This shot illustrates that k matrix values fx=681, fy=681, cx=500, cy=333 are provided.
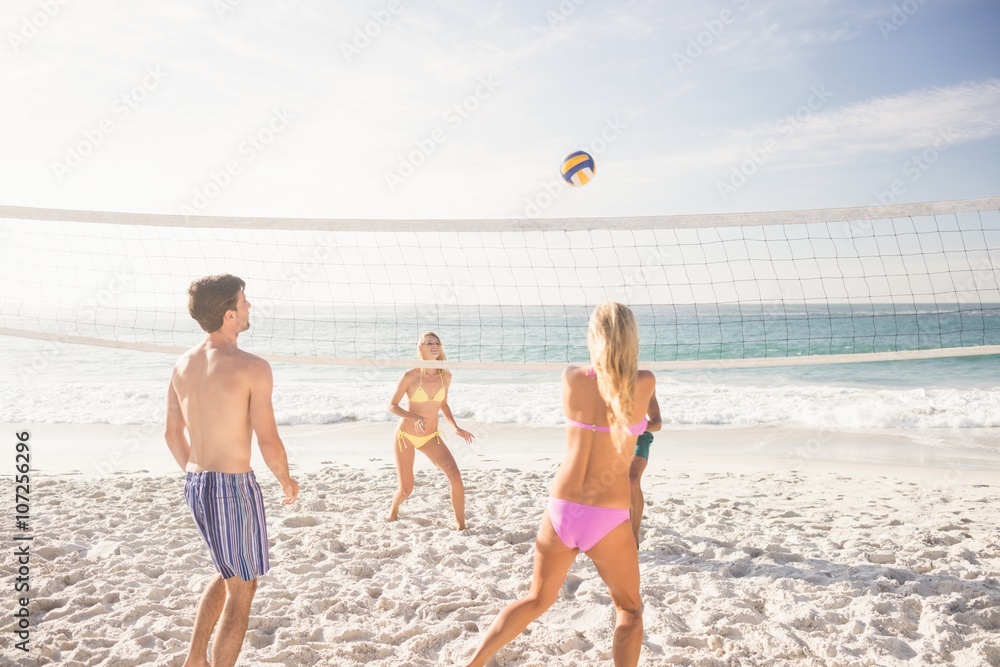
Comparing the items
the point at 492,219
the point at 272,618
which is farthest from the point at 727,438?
the point at 272,618

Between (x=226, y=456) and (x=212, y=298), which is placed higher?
(x=212, y=298)

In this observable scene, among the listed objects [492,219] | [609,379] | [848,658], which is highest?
[492,219]

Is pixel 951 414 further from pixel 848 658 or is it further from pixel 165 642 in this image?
pixel 165 642

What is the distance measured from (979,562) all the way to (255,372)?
164 inches

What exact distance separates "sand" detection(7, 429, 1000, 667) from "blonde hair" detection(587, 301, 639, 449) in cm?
140

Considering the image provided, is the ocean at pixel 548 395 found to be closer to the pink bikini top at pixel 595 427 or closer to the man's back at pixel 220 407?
the pink bikini top at pixel 595 427

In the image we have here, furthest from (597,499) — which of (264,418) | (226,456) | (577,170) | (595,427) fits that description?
(577,170)

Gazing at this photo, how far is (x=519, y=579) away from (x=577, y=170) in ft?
12.0

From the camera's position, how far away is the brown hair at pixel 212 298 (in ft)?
7.97

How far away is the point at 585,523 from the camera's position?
2275 mm

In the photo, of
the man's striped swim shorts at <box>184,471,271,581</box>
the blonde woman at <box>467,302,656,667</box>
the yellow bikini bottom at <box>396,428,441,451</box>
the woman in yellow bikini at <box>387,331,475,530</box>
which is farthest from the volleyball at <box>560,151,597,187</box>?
the man's striped swim shorts at <box>184,471,271,581</box>

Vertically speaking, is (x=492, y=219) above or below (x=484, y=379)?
above

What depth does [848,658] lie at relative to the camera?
9.62 feet

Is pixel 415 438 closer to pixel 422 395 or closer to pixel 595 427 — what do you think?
pixel 422 395
